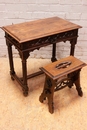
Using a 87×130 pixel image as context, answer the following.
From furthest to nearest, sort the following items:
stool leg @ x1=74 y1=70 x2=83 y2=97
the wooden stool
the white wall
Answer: the white wall < stool leg @ x1=74 y1=70 x2=83 y2=97 < the wooden stool

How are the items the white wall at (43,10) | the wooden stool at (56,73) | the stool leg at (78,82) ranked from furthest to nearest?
the white wall at (43,10), the stool leg at (78,82), the wooden stool at (56,73)

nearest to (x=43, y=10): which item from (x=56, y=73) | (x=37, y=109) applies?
(x=56, y=73)

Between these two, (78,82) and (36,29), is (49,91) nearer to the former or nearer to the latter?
(78,82)

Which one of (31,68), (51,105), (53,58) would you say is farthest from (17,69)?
(51,105)

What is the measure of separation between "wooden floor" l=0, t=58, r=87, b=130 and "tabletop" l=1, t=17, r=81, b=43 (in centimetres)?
69

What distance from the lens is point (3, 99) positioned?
1837 mm

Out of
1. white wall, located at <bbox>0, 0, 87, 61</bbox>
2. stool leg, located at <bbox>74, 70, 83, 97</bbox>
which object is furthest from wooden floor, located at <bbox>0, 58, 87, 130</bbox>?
white wall, located at <bbox>0, 0, 87, 61</bbox>

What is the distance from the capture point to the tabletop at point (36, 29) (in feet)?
5.06

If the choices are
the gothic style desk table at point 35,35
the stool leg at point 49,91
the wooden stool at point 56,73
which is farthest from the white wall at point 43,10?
the stool leg at point 49,91

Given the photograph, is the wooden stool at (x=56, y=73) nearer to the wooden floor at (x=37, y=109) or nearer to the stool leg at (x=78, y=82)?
the stool leg at (x=78, y=82)

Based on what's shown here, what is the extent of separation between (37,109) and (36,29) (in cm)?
81

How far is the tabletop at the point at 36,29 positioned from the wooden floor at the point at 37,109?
694 millimetres

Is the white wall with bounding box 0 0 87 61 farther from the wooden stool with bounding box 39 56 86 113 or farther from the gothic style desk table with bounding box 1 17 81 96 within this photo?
the wooden stool with bounding box 39 56 86 113

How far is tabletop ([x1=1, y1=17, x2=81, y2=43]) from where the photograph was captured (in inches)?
60.7
